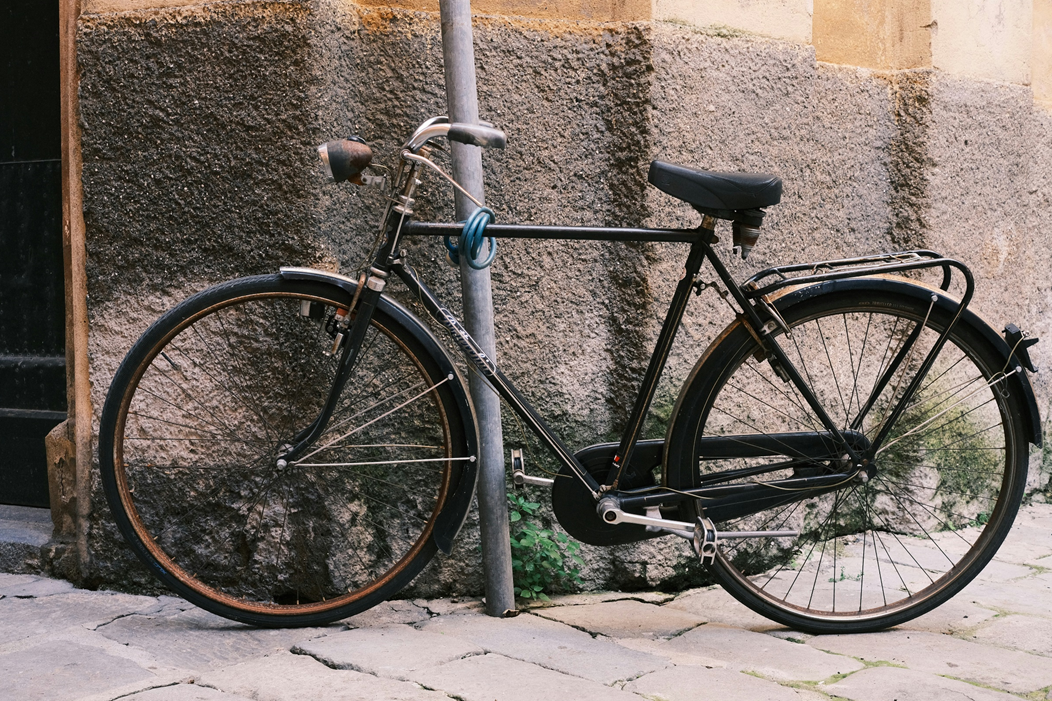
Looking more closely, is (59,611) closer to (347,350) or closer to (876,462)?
(347,350)

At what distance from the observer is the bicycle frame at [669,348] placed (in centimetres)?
252

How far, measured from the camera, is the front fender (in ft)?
8.27

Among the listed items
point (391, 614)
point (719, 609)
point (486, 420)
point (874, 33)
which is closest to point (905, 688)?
point (719, 609)

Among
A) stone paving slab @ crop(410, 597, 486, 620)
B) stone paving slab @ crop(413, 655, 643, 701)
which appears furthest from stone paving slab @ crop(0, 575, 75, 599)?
stone paving slab @ crop(413, 655, 643, 701)

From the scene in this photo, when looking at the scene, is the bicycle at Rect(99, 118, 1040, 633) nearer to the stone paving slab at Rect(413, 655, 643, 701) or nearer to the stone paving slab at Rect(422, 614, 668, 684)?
the stone paving slab at Rect(422, 614, 668, 684)

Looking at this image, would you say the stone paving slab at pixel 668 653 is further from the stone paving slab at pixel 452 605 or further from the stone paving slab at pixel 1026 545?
the stone paving slab at pixel 1026 545

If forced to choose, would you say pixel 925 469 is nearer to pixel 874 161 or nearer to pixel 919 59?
pixel 874 161

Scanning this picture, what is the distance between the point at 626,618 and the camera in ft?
9.13

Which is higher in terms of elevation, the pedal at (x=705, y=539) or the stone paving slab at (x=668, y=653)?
the pedal at (x=705, y=539)

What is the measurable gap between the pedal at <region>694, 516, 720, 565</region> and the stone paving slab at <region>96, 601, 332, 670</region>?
1.02 m

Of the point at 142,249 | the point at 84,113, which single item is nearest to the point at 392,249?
the point at 142,249

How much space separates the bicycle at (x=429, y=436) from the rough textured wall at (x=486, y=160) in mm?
195

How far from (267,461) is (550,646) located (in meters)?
0.97

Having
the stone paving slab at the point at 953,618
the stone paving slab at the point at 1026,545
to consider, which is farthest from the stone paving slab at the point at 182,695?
the stone paving slab at the point at 1026,545
